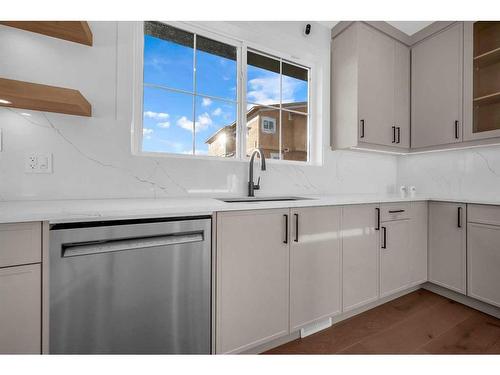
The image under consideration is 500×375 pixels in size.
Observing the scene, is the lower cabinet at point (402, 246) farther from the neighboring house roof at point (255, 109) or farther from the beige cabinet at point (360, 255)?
the neighboring house roof at point (255, 109)

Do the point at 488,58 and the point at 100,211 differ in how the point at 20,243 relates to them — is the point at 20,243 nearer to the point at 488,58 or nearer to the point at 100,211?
the point at 100,211

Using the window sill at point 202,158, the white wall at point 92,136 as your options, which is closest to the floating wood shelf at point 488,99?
the window sill at point 202,158

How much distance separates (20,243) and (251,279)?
102cm

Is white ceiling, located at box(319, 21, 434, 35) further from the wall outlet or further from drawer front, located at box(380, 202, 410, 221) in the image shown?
the wall outlet

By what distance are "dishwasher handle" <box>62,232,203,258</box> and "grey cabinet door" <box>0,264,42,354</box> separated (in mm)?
125

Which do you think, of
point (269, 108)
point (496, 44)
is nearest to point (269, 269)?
point (269, 108)

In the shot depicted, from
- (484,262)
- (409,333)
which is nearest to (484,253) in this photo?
(484,262)

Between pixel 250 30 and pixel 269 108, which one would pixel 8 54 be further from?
pixel 269 108

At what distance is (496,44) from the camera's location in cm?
206

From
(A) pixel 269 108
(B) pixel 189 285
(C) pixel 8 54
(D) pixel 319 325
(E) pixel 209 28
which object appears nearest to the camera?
(B) pixel 189 285

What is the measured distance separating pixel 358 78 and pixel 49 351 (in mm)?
2714

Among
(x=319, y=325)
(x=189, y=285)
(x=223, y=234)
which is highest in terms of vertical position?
(x=223, y=234)

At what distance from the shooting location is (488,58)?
2102 millimetres

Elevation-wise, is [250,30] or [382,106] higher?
[250,30]
